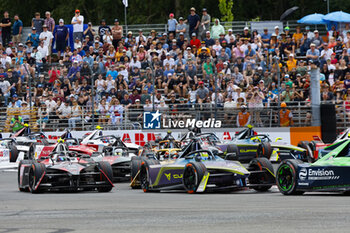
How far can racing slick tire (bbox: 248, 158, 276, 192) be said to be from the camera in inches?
628

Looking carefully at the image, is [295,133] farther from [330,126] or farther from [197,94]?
[197,94]

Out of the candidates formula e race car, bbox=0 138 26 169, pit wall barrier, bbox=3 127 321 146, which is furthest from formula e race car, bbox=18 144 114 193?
formula e race car, bbox=0 138 26 169

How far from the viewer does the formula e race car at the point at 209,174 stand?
51.7ft

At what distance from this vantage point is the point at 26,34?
3859 centimetres

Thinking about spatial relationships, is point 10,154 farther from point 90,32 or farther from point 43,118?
point 90,32

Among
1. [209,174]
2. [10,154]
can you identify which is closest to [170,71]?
[10,154]

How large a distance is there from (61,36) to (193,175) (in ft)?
68.4

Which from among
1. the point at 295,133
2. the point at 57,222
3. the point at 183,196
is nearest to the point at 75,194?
the point at 183,196

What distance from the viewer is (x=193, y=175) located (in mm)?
16031

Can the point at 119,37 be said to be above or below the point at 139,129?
above

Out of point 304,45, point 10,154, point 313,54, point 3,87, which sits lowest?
point 10,154

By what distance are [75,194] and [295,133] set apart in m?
12.4

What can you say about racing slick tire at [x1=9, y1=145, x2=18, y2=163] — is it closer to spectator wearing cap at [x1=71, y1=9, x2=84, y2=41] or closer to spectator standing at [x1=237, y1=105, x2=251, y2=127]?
spectator standing at [x1=237, y1=105, x2=251, y2=127]

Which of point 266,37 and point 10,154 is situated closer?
point 10,154
